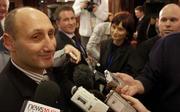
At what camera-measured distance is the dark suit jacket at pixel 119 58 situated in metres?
2.90

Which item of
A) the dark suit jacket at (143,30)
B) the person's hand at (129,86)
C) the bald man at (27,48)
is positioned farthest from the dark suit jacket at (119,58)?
the bald man at (27,48)

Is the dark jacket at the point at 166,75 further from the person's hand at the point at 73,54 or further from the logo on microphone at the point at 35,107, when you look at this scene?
the logo on microphone at the point at 35,107

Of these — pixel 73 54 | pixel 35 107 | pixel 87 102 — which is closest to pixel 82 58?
pixel 73 54

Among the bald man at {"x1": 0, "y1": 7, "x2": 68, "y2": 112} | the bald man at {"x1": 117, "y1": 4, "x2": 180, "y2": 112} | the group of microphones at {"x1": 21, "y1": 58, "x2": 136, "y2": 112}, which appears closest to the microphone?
the group of microphones at {"x1": 21, "y1": 58, "x2": 136, "y2": 112}

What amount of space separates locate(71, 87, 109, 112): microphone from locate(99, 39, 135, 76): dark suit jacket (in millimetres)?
1389

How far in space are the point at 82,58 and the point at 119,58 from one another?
2.43 ft

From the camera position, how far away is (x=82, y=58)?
7.47 ft

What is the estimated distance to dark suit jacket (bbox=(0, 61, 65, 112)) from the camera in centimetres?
112

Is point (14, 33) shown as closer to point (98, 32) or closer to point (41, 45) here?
point (41, 45)

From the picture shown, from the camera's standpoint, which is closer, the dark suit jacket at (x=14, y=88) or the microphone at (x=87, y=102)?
the dark suit jacket at (x=14, y=88)

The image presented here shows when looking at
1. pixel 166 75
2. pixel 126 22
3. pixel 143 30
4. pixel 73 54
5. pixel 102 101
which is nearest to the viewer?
pixel 102 101

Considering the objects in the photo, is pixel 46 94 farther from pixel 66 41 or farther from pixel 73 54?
pixel 66 41

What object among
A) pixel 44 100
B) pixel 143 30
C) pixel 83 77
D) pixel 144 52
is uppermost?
pixel 44 100

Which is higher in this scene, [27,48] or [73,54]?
[27,48]
